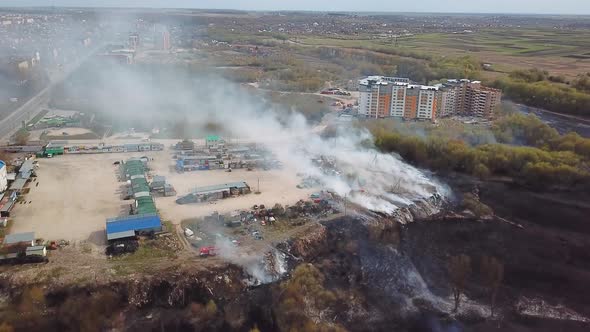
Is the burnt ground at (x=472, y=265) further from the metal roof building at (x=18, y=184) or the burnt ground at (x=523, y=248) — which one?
the metal roof building at (x=18, y=184)

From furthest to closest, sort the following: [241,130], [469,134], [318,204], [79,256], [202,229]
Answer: [241,130] → [469,134] → [318,204] → [202,229] → [79,256]

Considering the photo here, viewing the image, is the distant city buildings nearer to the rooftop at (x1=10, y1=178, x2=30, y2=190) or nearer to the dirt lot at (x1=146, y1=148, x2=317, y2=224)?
the dirt lot at (x1=146, y1=148, x2=317, y2=224)

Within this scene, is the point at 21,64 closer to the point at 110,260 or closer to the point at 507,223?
the point at 110,260

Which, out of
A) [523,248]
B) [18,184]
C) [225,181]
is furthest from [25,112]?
[523,248]

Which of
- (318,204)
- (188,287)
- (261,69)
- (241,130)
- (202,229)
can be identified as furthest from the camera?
(261,69)

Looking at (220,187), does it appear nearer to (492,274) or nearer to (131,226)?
(131,226)

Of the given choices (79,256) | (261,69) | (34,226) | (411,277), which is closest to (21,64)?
(261,69)

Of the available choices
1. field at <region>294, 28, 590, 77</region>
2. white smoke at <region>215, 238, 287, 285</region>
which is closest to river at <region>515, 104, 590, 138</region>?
field at <region>294, 28, 590, 77</region>
